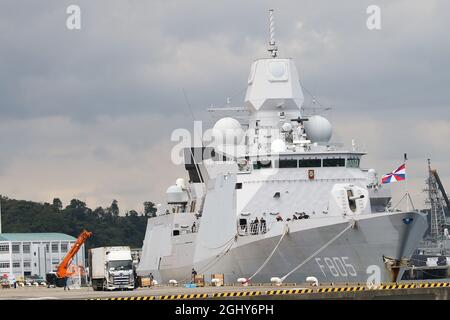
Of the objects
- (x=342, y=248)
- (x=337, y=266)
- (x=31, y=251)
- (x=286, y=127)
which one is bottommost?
(x=337, y=266)

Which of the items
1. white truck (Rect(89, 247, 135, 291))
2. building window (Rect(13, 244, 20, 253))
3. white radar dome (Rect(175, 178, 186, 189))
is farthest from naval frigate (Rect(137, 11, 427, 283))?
building window (Rect(13, 244, 20, 253))

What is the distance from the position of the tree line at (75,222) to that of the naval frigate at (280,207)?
6802 cm

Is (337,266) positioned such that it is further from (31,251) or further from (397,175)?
(31,251)

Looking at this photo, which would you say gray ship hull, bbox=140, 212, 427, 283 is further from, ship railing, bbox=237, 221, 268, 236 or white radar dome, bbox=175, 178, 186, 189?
white radar dome, bbox=175, 178, 186, 189

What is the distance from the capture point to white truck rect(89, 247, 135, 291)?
51.1 meters

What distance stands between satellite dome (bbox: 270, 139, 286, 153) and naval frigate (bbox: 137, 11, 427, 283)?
0.21ft

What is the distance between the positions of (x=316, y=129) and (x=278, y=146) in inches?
216

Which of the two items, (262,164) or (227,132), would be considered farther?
(227,132)

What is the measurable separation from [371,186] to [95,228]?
83.2 metres

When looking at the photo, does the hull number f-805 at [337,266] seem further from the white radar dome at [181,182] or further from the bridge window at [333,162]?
the white radar dome at [181,182]

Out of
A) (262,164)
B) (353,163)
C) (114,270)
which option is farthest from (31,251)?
(114,270)

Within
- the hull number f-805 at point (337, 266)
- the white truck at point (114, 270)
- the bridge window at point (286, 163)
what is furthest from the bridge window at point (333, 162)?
the white truck at point (114, 270)

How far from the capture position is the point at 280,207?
55.3m

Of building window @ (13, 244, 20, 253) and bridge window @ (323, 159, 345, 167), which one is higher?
bridge window @ (323, 159, 345, 167)
